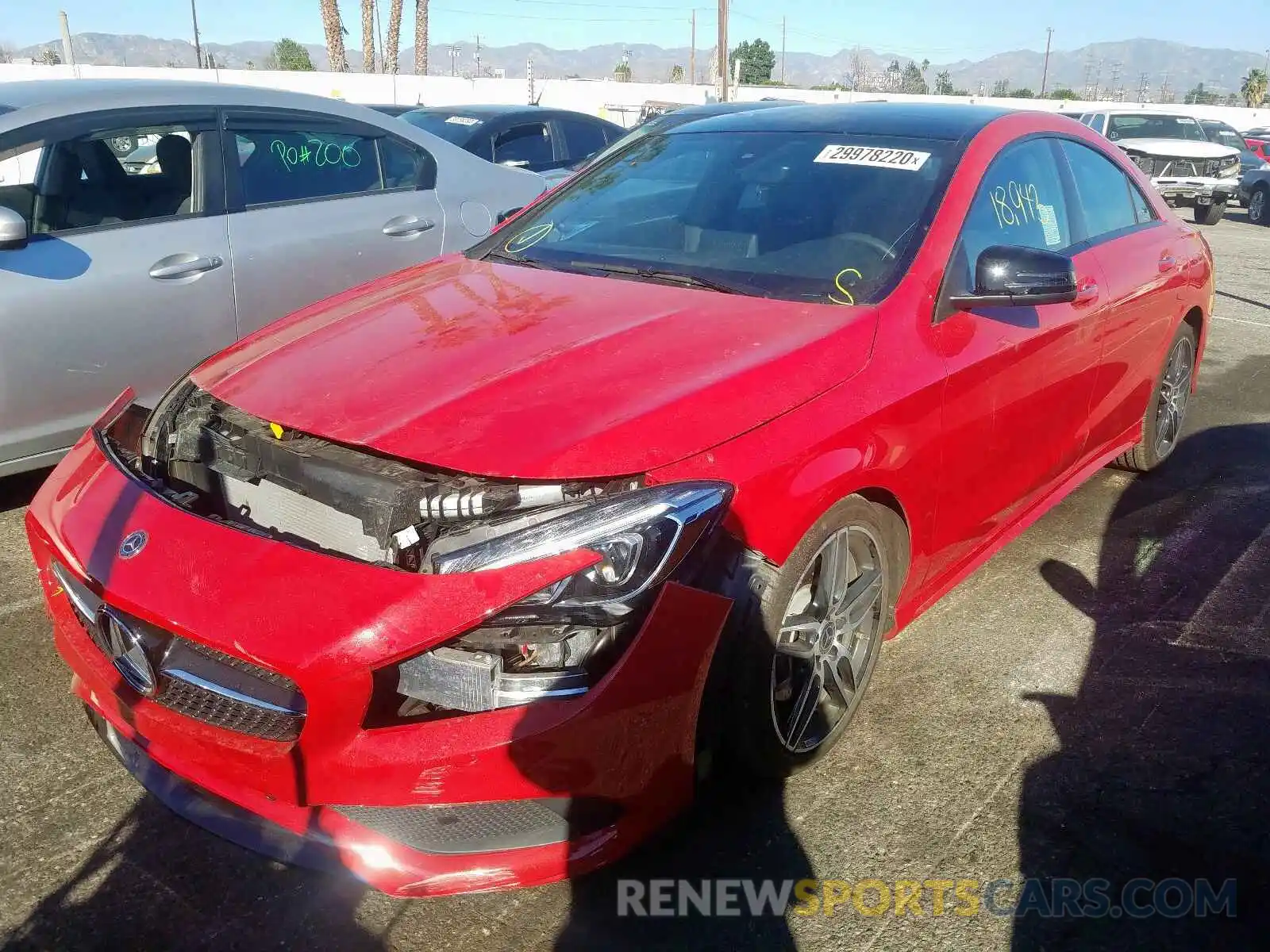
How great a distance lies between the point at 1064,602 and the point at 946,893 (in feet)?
5.52

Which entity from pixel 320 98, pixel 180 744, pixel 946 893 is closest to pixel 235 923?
pixel 180 744

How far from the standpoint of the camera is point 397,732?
6.73 ft

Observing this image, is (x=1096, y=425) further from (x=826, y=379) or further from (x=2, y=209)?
(x=2, y=209)

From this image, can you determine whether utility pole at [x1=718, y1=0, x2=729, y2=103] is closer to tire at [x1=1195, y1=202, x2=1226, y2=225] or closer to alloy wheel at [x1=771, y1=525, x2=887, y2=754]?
tire at [x1=1195, y1=202, x2=1226, y2=225]

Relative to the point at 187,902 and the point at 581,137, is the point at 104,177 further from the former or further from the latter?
the point at 581,137

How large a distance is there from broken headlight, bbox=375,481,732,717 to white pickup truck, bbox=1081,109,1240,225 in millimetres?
17899

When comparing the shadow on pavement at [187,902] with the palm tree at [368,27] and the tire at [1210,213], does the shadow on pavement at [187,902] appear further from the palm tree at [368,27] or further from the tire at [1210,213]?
the palm tree at [368,27]

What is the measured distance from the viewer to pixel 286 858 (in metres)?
A: 2.14

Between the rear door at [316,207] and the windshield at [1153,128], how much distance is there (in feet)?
56.6

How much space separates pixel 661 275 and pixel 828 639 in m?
1.15

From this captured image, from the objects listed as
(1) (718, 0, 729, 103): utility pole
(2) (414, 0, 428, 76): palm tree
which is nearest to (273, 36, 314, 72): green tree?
(2) (414, 0, 428, 76): palm tree

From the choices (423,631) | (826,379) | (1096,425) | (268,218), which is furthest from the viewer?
(268,218)

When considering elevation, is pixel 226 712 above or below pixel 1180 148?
above

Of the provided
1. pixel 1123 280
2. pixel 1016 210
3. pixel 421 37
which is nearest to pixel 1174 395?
pixel 1123 280
